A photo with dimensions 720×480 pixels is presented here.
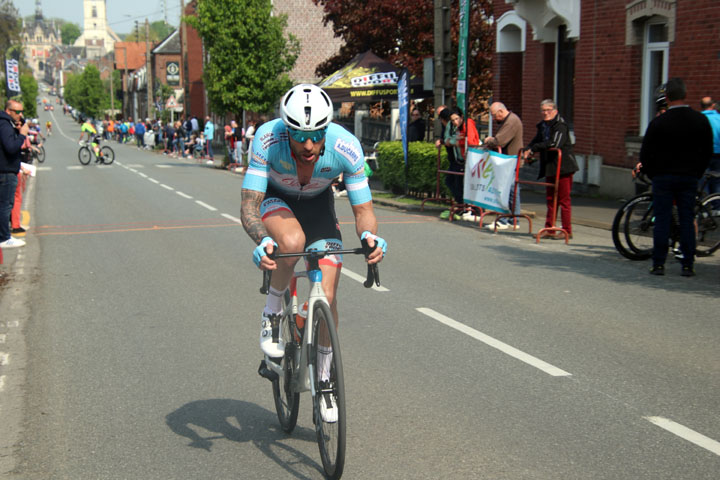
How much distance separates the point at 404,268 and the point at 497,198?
3839mm

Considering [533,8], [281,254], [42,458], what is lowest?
[42,458]

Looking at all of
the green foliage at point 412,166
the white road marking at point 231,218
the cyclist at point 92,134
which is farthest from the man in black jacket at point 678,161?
the cyclist at point 92,134

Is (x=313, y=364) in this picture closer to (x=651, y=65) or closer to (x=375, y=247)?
(x=375, y=247)

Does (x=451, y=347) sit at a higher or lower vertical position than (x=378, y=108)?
lower

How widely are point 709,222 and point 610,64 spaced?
903cm

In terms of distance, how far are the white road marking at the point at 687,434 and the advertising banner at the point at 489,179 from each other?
28.4ft

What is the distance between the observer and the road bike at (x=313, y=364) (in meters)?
4.02

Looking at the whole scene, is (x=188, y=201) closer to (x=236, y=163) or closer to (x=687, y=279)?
(x=687, y=279)

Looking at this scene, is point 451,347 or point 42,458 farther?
point 451,347

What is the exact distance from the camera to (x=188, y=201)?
19.4 metres

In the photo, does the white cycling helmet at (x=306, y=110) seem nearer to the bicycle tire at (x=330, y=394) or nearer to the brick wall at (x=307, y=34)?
the bicycle tire at (x=330, y=394)

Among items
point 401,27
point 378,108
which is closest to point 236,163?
point 378,108

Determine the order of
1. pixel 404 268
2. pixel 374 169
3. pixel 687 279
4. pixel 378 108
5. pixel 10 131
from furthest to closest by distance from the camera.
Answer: pixel 378 108, pixel 374 169, pixel 10 131, pixel 404 268, pixel 687 279

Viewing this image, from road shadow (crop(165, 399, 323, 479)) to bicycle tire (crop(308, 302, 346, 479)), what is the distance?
0.24 m
